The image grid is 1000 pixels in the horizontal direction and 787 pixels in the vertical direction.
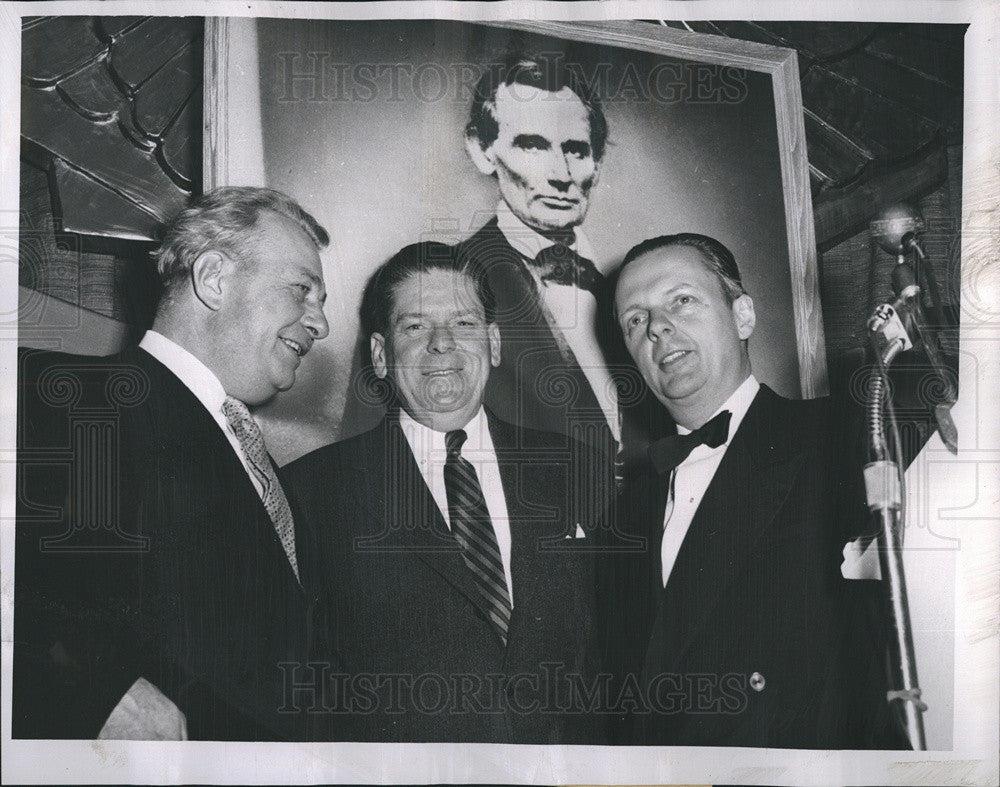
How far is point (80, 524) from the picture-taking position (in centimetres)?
208

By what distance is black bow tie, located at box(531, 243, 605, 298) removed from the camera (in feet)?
6.91

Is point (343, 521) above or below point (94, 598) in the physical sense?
above

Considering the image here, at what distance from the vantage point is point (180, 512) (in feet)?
6.78

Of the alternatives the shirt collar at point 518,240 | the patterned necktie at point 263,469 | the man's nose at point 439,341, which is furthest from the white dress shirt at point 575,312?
the patterned necktie at point 263,469

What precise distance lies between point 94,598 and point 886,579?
6.07ft

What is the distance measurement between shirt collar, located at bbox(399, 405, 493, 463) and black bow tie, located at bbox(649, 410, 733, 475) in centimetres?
39

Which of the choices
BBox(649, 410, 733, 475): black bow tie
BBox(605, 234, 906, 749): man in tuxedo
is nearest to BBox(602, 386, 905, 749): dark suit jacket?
BBox(605, 234, 906, 749): man in tuxedo

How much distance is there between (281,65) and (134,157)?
1.35ft

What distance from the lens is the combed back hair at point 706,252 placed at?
2100 mm

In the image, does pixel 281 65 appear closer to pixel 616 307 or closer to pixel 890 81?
pixel 616 307

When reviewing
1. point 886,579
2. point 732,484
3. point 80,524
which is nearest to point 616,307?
point 732,484

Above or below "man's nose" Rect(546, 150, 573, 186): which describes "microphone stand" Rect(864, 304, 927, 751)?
below

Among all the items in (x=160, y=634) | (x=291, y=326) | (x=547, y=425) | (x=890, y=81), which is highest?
(x=890, y=81)

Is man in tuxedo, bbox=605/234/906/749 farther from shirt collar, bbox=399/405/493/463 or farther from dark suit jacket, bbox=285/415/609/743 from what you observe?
shirt collar, bbox=399/405/493/463
